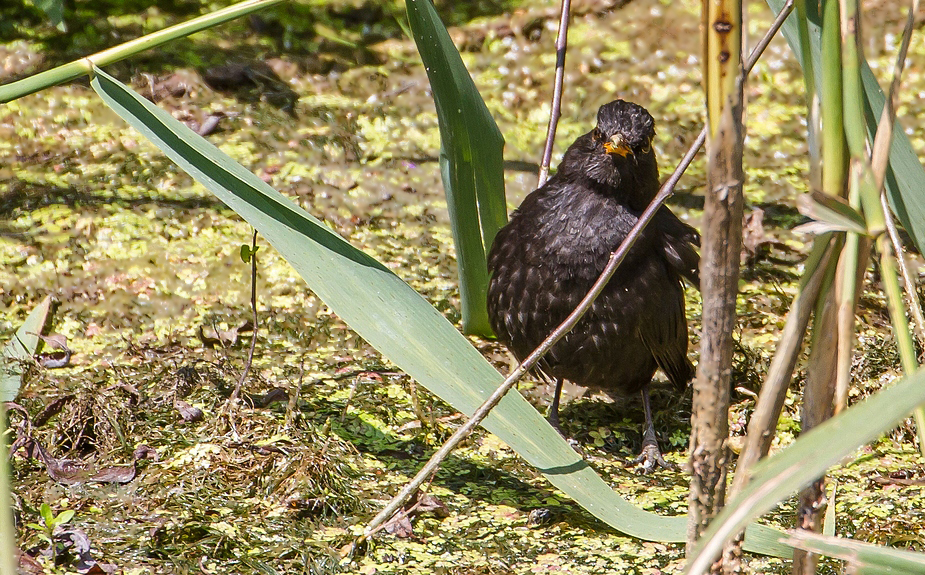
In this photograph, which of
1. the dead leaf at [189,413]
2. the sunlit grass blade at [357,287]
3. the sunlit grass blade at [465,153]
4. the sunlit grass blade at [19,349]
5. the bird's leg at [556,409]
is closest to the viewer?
the sunlit grass blade at [357,287]

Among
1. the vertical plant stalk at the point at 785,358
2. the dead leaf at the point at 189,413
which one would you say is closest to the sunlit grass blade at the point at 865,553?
the vertical plant stalk at the point at 785,358

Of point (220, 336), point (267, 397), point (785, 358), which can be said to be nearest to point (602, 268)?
point (267, 397)

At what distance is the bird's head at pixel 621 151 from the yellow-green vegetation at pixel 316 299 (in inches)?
19.6

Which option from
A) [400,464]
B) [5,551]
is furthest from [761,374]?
[5,551]

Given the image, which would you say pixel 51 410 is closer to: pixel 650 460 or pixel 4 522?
pixel 650 460

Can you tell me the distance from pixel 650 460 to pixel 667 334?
443 millimetres

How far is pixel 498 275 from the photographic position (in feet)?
11.2

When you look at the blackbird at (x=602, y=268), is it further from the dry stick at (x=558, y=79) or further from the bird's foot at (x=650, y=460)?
the dry stick at (x=558, y=79)

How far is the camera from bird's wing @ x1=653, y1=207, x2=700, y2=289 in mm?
3285

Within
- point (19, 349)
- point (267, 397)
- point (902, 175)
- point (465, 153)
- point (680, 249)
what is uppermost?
point (902, 175)

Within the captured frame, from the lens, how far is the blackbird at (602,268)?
3215 mm

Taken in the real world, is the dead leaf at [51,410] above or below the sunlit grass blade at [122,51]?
below

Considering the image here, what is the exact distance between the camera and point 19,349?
3328 millimetres

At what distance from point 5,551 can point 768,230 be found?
416cm
